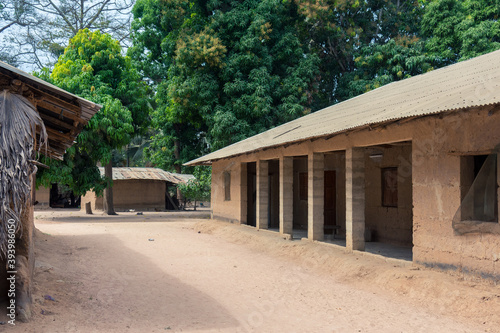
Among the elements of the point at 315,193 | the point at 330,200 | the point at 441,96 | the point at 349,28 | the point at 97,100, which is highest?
the point at 349,28

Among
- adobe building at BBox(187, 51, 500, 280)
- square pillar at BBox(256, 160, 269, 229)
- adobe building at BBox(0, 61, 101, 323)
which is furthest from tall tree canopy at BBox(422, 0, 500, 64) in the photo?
adobe building at BBox(0, 61, 101, 323)

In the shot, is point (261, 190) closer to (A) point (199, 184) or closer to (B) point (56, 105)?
(B) point (56, 105)

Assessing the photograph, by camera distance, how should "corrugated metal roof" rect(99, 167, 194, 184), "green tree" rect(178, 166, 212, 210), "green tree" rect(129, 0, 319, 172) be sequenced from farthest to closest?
"corrugated metal roof" rect(99, 167, 194, 184), "green tree" rect(178, 166, 212, 210), "green tree" rect(129, 0, 319, 172)

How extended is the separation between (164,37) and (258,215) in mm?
17981

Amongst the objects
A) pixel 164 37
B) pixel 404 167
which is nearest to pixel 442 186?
pixel 404 167

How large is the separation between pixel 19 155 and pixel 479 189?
265 inches

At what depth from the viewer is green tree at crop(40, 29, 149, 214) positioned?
2006 centimetres

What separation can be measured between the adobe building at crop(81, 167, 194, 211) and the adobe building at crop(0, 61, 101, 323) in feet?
68.3

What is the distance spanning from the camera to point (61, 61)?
22594mm

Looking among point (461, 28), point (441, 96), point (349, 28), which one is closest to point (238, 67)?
point (349, 28)

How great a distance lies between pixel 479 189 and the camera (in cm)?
722

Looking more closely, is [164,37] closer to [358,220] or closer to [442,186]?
[358,220]

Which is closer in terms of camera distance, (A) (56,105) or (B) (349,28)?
(A) (56,105)

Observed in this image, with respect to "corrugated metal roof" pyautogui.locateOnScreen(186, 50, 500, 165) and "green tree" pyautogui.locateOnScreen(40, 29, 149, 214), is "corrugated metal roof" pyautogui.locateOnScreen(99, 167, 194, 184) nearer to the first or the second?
"green tree" pyautogui.locateOnScreen(40, 29, 149, 214)
